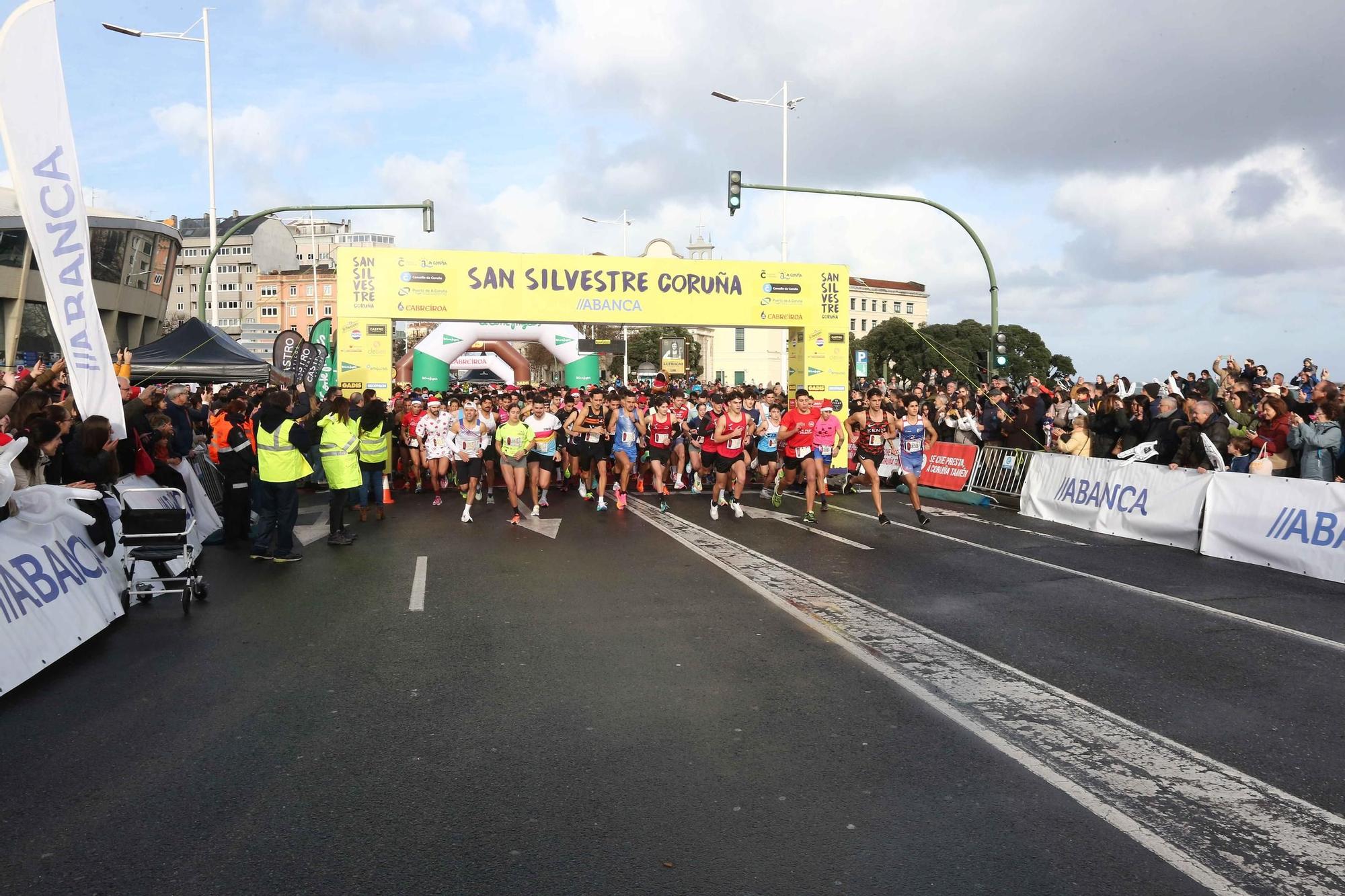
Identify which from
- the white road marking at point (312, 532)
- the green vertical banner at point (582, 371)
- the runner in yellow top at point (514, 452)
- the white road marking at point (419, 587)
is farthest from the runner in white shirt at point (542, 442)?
the green vertical banner at point (582, 371)

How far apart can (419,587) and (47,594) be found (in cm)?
299

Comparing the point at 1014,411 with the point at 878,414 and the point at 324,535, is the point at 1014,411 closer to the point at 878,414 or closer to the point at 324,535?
the point at 878,414

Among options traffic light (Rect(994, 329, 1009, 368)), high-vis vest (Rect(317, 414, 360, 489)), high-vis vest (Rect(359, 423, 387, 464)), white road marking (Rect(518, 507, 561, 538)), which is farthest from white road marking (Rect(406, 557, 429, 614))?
traffic light (Rect(994, 329, 1009, 368))

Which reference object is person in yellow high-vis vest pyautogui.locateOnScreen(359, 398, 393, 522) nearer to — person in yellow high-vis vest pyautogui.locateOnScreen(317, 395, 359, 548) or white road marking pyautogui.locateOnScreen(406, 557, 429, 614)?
person in yellow high-vis vest pyautogui.locateOnScreen(317, 395, 359, 548)

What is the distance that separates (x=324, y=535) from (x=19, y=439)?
17.9 ft

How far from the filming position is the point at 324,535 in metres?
12.5

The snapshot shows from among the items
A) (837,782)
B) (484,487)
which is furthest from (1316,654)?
(484,487)

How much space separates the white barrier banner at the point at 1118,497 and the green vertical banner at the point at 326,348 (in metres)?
15.0

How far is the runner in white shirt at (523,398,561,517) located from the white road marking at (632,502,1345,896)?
27.2 ft

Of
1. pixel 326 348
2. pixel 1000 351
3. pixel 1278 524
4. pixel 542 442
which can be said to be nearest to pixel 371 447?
pixel 542 442

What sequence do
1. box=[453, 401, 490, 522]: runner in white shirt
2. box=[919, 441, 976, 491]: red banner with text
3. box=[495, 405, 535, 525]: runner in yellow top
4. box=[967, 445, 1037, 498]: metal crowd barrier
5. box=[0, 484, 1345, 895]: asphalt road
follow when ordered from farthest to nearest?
1. box=[919, 441, 976, 491]: red banner with text
2. box=[967, 445, 1037, 498]: metal crowd barrier
3. box=[453, 401, 490, 522]: runner in white shirt
4. box=[495, 405, 535, 525]: runner in yellow top
5. box=[0, 484, 1345, 895]: asphalt road

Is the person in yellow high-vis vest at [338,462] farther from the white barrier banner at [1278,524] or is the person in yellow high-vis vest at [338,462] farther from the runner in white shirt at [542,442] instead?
the white barrier banner at [1278,524]

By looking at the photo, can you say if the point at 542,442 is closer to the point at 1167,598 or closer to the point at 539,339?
the point at 1167,598

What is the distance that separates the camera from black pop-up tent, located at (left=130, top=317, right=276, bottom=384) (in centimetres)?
2281
